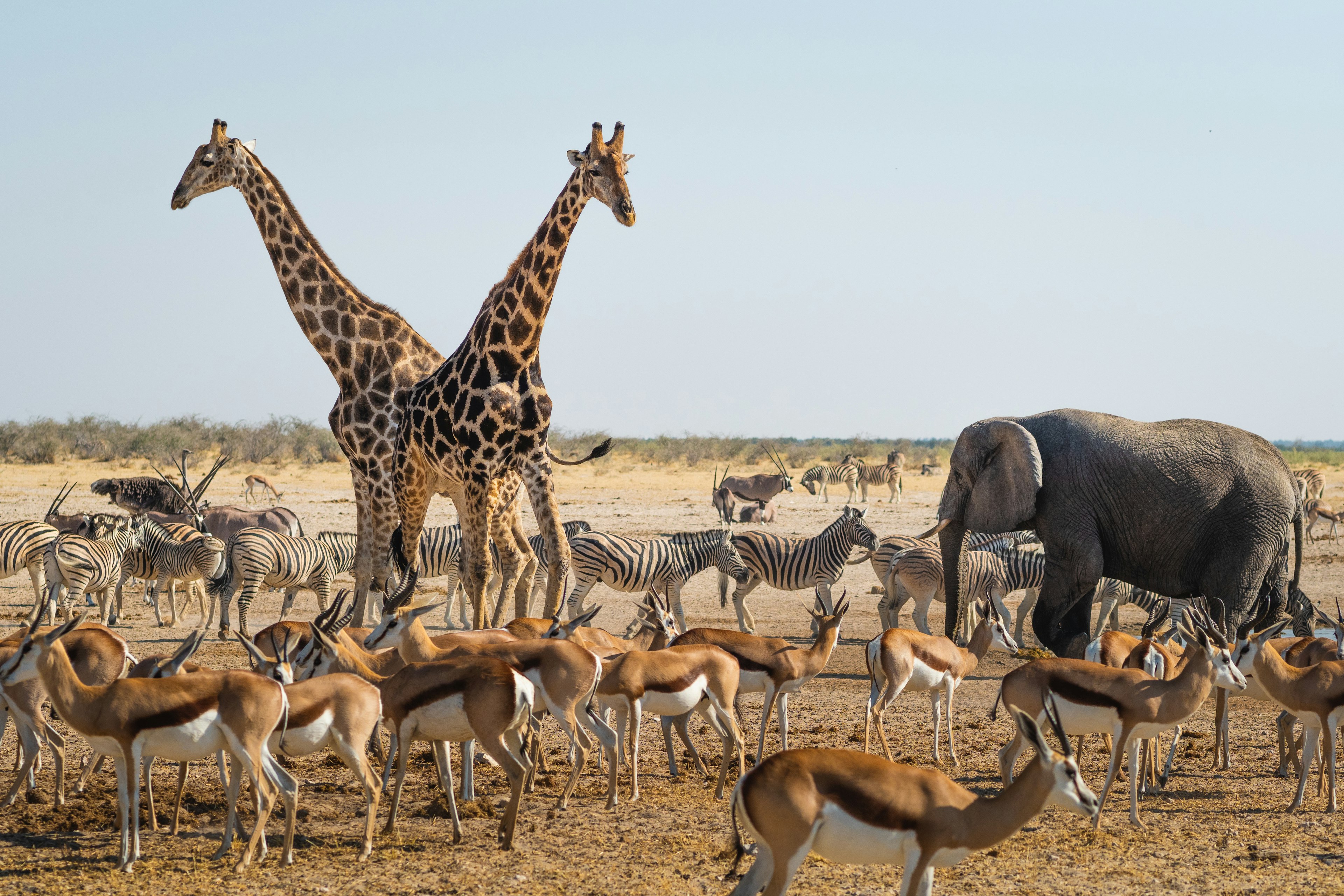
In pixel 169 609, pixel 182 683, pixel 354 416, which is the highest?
pixel 354 416

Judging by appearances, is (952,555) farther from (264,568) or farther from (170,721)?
(170,721)

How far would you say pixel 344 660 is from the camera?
7.99 metres

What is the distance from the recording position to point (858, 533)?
52.1ft

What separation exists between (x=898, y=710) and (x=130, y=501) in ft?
59.3

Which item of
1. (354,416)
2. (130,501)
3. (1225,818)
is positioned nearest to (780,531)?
(130,501)

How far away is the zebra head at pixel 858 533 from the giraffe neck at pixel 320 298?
6.54 metres

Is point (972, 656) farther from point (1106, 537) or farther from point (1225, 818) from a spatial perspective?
point (1106, 537)

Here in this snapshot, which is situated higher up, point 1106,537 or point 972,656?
point 1106,537

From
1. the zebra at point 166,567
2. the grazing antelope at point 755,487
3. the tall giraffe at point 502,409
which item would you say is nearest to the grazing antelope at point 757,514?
the grazing antelope at point 755,487

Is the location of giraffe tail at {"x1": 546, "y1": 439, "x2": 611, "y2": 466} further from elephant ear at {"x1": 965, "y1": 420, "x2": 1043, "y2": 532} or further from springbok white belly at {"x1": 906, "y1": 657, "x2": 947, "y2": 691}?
elephant ear at {"x1": 965, "y1": 420, "x2": 1043, "y2": 532}

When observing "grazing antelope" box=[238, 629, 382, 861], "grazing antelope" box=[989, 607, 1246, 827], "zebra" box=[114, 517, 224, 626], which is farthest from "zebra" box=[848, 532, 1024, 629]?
"grazing antelope" box=[238, 629, 382, 861]

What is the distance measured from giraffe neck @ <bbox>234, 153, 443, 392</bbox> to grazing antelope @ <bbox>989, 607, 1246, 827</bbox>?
5956 millimetres

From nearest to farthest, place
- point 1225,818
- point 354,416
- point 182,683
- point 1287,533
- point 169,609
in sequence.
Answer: point 182,683, point 1225,818, point 354,416, point 1287,533, point 169,609

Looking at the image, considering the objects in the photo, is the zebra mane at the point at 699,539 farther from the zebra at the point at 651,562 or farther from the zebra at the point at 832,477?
the zebra at the point at 832,477
